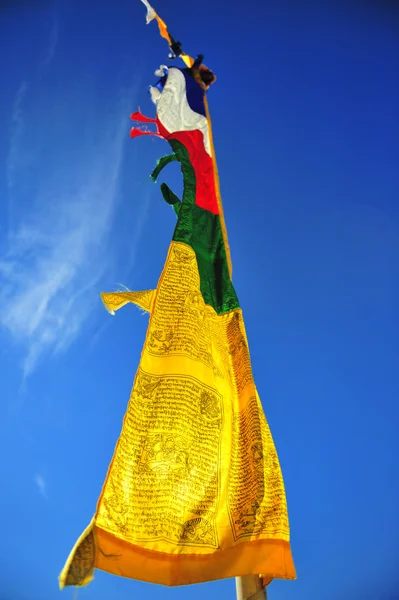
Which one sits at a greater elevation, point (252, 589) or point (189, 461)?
point (189, 461)

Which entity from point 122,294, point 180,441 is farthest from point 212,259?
point 180,441

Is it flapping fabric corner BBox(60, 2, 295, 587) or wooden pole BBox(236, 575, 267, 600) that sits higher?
flapping fabric corner BBox(60, 2, 295, 587)

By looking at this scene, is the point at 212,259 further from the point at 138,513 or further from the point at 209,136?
the point at 138,513

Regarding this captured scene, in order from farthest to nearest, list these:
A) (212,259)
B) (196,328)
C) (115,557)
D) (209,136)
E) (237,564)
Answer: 1. (209,136)
2. (212,259)
3. (196,328)
4. (237,564)
5. (115,557)

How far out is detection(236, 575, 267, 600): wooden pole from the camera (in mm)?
2213

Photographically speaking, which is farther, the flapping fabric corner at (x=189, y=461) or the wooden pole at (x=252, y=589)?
the wooden pole at (x=252, y=589)

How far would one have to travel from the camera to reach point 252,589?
7.27ft

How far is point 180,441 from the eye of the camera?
84.9 inches

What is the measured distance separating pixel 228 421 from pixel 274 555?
2.35ft

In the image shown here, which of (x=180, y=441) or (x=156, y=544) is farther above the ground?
(x=180, y=441)

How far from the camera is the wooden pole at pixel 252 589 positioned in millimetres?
2213

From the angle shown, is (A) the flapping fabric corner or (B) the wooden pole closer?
(A) the flapping fabric corner

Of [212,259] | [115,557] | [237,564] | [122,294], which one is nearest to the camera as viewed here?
[115,557]

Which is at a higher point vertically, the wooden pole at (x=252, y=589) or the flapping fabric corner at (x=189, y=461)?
the flapping fabric corner at (x=189, y=461)
